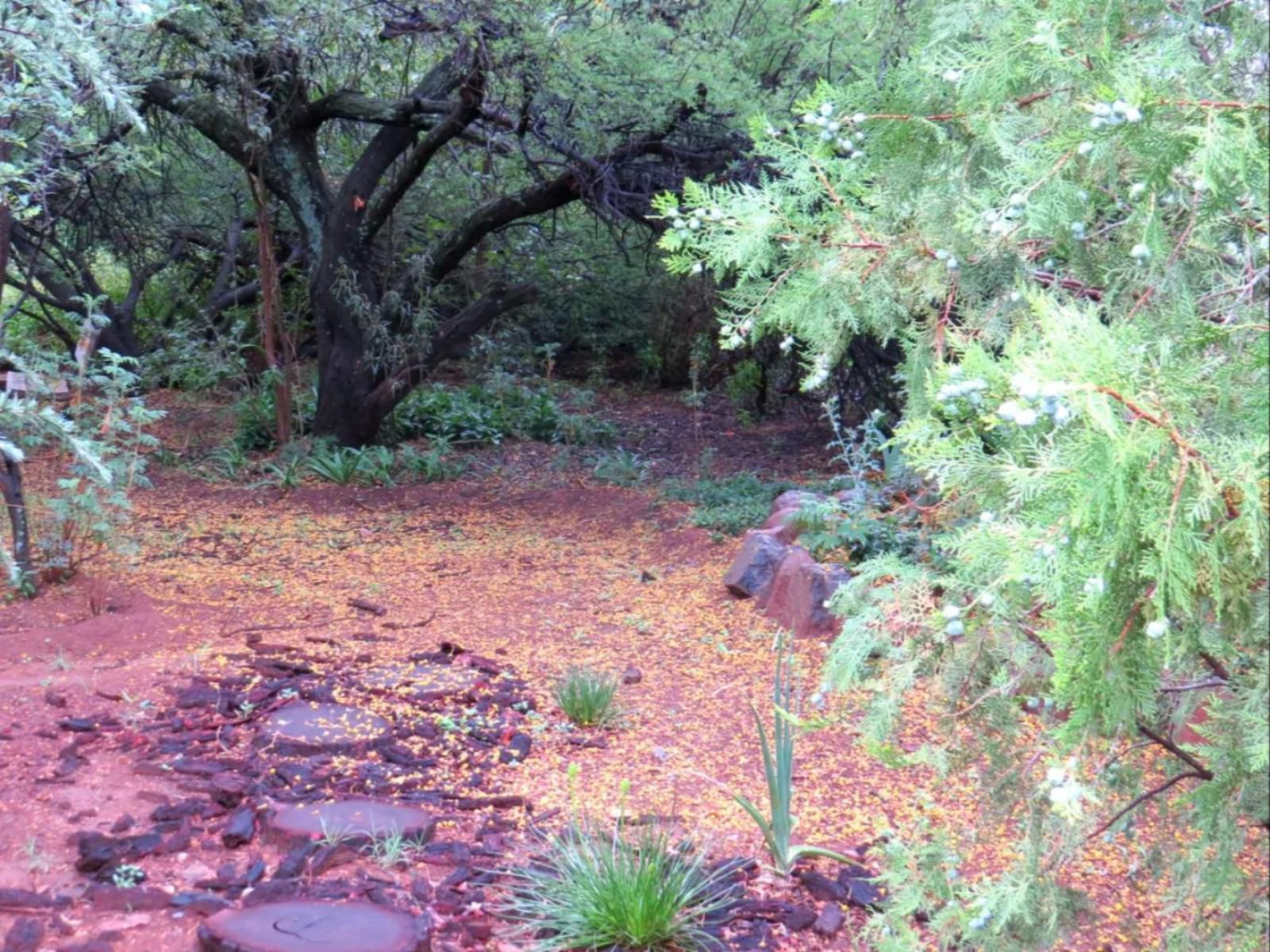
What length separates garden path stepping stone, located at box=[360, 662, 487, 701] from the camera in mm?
4613

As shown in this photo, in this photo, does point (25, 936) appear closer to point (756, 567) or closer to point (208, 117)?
point (756, 567)

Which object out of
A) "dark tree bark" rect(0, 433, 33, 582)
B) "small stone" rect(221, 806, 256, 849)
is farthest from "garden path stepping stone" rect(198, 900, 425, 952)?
"dark tree bark" rect(0, 433, 33, 582)

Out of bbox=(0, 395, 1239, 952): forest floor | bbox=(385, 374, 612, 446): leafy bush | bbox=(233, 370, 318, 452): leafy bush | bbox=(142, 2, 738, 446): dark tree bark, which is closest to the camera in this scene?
bbox=(0, 395, 1239, 952): forest floor

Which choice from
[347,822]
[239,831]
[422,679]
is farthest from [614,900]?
[422,679]

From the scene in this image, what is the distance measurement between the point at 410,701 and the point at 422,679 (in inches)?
10.0

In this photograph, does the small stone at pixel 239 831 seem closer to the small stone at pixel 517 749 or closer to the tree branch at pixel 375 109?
the small stone at pixel 517 749

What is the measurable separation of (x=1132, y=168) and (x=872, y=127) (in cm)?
62

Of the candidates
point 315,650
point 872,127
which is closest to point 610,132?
point 315,650

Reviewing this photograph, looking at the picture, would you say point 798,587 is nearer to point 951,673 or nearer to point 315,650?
point 315,650

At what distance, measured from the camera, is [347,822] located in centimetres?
337

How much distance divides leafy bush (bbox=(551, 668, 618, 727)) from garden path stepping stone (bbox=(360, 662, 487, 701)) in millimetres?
444

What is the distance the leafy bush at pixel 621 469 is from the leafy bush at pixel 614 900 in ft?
20.1

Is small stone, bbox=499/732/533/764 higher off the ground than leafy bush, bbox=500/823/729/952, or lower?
lower

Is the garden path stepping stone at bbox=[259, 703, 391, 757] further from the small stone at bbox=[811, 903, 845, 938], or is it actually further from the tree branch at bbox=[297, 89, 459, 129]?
the tree branch at bbox=[297, 89, 459, 129]
